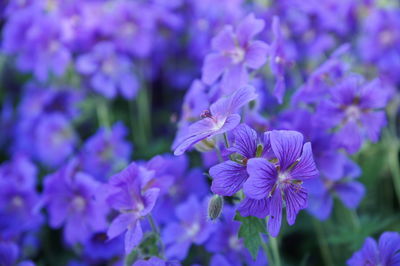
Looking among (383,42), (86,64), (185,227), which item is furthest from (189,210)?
(383,42)

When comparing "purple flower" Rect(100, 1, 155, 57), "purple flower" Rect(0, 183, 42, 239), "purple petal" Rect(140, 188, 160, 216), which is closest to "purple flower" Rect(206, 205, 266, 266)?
"purple petal" Rect(140, 188, 160, 216)

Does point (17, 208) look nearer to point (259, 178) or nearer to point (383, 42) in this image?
point (259, 178)

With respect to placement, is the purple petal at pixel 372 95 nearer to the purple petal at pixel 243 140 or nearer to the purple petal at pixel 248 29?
the purple petal at pixel 248 29

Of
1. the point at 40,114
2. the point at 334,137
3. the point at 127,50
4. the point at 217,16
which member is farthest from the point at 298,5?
the point at 40,114

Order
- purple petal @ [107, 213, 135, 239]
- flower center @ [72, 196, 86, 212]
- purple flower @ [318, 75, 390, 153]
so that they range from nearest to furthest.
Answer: purple petal @ [107, 213, 135, 239]
purple flower @ [318, 75, 390, 153]
flower center @ [72, 196, 86, 212]

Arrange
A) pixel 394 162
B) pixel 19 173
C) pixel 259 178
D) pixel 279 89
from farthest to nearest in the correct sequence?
1. pixel 394 162
2. pixel 19 173
3. pixel 279 89
4. pixel 259 178

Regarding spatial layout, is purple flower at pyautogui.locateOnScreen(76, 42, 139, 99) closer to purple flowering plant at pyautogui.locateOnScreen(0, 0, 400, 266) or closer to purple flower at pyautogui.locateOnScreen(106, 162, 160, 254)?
purple flowering plant at pyautogui.locateOnScreen(0, 0, 400, 266)

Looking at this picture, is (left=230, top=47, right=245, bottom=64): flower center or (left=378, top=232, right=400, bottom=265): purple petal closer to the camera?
(left=378, top=232, right=400, bottom=265): purple petal
